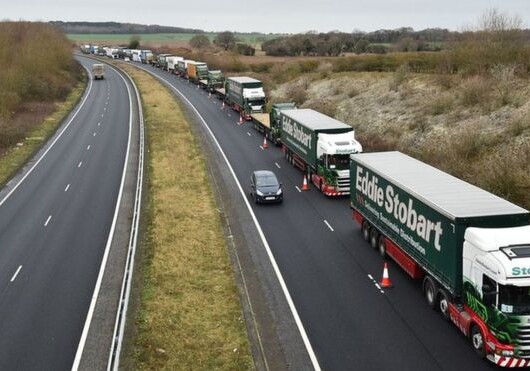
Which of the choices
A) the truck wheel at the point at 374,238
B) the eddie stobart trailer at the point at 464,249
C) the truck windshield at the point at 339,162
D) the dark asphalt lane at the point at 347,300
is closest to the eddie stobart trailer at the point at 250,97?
the dark asphalt lane at the point at 347,300

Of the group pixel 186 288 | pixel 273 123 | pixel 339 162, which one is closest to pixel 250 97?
pixel 273 123

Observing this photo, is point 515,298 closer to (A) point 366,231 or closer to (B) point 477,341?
(B) point 477,341

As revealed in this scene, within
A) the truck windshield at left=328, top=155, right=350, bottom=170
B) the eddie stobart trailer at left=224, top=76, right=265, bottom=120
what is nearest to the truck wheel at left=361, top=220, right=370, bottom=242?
the truck windshield at left=328, top=155, right=350, bottom=170

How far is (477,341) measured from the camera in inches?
687

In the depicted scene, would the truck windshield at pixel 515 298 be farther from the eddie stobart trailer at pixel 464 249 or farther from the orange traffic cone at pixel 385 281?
the orange traffic cone at pixel 385 281

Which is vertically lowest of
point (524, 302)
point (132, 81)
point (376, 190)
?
point (524, 302)

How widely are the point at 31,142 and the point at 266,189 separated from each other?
3090cm

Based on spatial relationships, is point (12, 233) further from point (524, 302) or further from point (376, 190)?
point (524, 302)

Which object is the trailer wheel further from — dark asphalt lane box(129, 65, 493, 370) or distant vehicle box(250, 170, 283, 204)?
distant vehicle box(250, 170, 283, 204)

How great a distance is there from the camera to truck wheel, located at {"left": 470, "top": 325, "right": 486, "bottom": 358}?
56.0ft

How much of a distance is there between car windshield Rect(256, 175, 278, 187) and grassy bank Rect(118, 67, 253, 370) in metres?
3.01

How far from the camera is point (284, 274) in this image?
23.9 metres

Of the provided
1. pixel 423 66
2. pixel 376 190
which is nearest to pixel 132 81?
pixel 423 66

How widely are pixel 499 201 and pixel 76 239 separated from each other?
19.5 m
